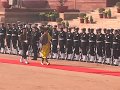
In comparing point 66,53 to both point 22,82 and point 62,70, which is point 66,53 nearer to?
point 62,70

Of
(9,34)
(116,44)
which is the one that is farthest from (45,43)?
(9,34)

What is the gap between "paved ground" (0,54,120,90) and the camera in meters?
15.7

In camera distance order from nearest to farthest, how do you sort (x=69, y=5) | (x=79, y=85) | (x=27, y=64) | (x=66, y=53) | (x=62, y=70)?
1. (x=79, y=85)
2. (x=62, y=70)
3. (x=27, y=64)
4. (x=66, y=53)
5. (x=69, y=5)

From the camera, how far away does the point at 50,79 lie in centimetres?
1728

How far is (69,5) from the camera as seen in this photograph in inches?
1778

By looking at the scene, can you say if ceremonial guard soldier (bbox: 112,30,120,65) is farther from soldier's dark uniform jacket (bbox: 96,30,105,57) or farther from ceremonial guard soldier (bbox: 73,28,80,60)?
ceremonial guard soldier (bbox: 73,28,80,60)

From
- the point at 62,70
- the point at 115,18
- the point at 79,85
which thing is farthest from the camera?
the point at 115,18

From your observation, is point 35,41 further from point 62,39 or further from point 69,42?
point 69,42

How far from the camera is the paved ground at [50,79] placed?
15.7m

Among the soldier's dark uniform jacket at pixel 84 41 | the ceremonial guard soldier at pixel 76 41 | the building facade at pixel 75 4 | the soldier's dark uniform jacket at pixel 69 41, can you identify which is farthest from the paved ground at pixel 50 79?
the building facade at pixel 75 4

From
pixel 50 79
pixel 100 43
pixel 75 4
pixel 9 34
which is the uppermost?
pixel 75 4

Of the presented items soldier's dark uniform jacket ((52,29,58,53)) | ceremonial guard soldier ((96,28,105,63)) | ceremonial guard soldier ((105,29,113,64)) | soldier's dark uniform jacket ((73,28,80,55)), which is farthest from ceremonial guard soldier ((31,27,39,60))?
ceremonial guard soldier ((105,29,113,64))

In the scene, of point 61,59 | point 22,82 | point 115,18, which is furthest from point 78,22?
point 22,82

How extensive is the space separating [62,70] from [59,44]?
2998 mm
